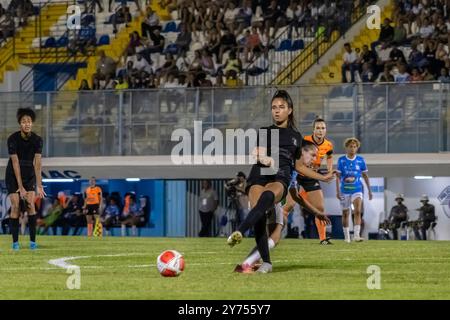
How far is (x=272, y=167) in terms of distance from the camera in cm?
1462

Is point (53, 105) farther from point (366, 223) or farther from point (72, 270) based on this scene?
point (72, 270)

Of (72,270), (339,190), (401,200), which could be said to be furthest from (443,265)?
(401,200)

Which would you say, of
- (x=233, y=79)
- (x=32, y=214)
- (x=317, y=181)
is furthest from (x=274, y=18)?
(x=32, y=214)

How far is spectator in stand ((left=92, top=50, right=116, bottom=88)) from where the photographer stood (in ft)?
134

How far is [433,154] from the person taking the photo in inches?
1347

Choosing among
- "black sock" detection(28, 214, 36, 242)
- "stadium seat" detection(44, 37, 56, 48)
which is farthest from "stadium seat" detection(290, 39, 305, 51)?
"black sock" detection(28, 214, 36, 242)

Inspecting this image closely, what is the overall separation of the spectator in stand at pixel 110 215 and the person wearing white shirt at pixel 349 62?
901 centimetres

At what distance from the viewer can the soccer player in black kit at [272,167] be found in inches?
563

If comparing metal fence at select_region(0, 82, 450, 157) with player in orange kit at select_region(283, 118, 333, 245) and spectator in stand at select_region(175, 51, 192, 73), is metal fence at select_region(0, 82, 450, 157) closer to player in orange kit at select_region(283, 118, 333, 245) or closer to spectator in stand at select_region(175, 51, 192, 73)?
spectator in stand at select_region(175, 51, 192, 73)

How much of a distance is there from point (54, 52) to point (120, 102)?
352 inches

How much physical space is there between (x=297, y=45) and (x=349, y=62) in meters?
3.04

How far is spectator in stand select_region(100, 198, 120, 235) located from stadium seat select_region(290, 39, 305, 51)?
772 cm

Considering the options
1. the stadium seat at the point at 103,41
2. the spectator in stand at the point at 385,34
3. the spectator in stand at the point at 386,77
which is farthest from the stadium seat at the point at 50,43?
the spectator in stand at the point at 386,77

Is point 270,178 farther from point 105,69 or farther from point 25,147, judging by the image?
point 105,69
